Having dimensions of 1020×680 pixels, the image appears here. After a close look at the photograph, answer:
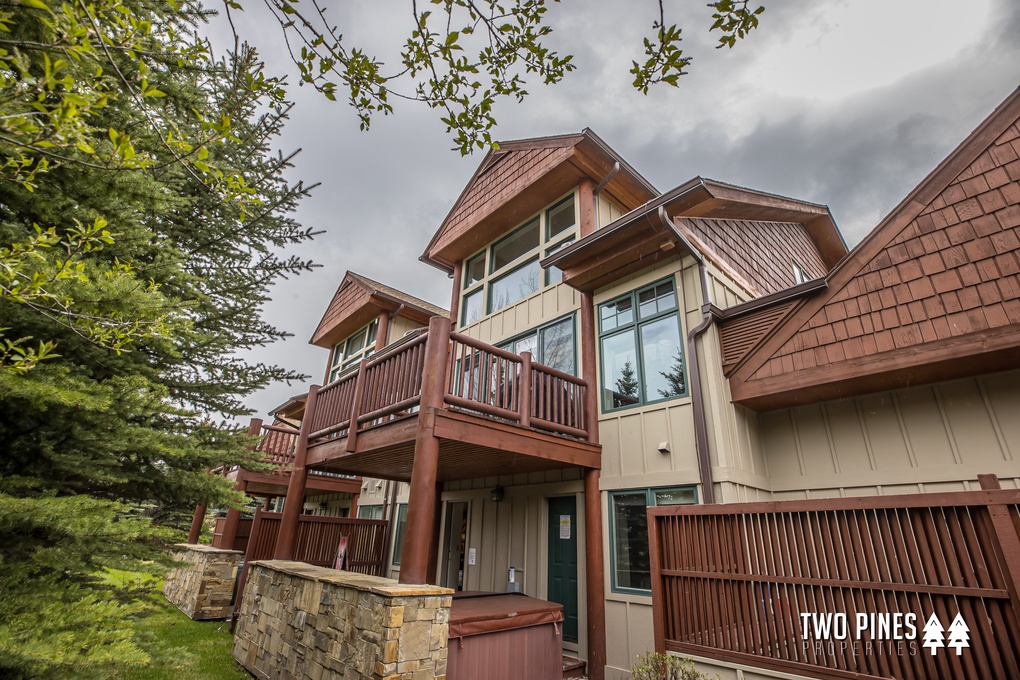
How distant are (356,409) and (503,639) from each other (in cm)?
358

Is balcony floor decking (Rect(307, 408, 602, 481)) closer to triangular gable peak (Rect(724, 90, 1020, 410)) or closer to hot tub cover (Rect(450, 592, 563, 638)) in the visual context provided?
hot tub cover (Rect(450, 592, 563, 638))

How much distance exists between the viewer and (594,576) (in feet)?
21.0

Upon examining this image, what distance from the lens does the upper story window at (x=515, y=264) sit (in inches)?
366

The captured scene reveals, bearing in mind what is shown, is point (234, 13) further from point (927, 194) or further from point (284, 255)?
point (927, 194)

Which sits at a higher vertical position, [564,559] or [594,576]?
[564,559]

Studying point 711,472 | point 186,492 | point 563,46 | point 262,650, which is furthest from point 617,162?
point 262,650

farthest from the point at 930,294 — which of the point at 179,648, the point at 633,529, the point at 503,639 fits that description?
the point at 179,648

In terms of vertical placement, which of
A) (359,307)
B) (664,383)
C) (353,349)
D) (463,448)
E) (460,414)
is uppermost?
(359,307)

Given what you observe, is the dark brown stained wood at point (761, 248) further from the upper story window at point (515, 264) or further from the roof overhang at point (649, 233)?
the upper story window at point (515, 264)

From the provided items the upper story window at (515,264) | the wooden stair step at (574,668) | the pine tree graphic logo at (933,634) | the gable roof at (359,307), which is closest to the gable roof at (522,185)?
the upper story window at (515,264)

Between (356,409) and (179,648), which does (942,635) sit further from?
(356,409)

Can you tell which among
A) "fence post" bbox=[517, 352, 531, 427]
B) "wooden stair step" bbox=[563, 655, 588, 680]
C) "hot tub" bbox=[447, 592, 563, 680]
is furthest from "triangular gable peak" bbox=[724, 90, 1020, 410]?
"wooden stair step" bbox=[563, 655, 588, 680]

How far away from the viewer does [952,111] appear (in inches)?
853

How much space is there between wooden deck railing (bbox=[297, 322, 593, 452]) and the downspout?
1675 millimetres
